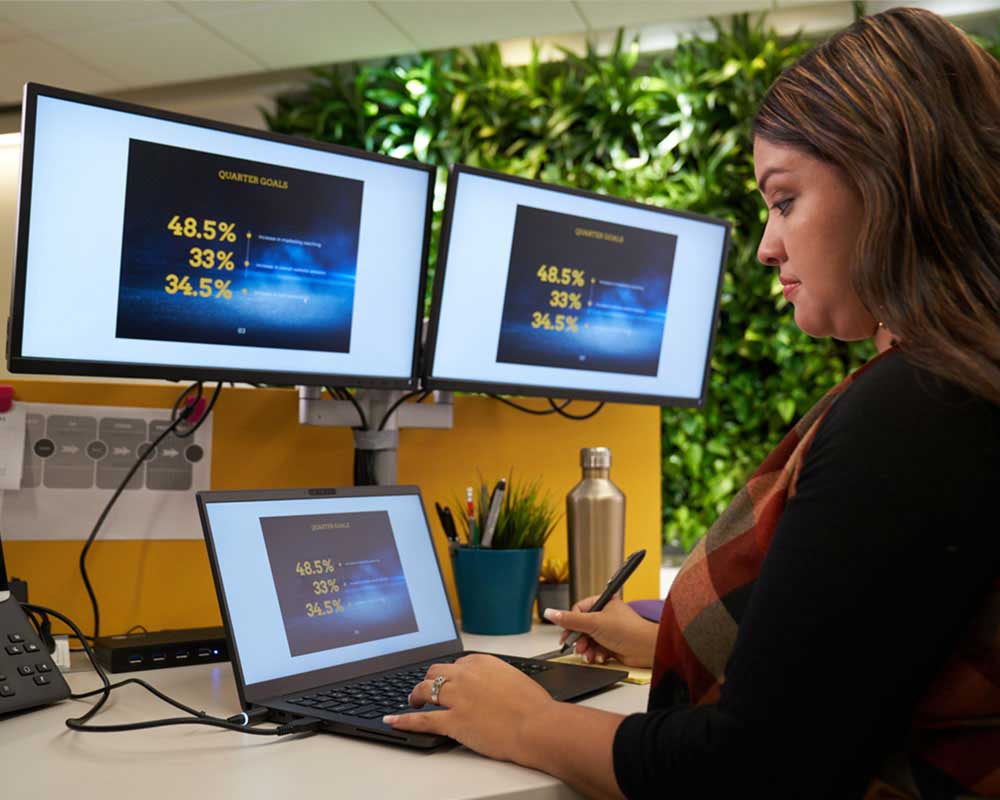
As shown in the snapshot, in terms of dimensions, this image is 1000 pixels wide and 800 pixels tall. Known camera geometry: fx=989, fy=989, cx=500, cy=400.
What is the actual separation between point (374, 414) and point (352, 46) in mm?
2671

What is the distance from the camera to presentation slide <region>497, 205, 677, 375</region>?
4.75 feet

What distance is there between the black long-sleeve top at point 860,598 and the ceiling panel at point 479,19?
2.98 meters

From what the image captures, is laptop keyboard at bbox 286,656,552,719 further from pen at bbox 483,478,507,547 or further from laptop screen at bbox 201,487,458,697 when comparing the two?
pen at bbox 483,478,507,547

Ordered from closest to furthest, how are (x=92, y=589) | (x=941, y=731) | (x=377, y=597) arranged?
(x=941, y=731) → (x=377, y=597) → (x=92, y=589)

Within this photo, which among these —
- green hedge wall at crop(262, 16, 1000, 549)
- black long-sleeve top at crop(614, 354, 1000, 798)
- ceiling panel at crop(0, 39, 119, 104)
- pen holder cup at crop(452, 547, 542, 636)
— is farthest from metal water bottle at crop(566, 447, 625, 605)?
ceiling panel at crop(0, 39, 119, 104)

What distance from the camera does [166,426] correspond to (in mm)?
1326

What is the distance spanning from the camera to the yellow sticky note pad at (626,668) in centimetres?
109

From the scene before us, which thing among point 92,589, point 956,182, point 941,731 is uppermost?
point 956,182

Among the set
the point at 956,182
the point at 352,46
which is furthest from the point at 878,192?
the point at 352,46

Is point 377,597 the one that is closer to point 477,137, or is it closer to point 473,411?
point 473,411

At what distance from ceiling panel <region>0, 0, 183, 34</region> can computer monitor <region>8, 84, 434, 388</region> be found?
2587 millimetres

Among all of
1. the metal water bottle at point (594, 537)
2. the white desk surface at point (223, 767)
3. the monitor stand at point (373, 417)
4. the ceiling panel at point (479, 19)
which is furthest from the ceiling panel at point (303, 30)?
the white desk surface at point (223, 767)

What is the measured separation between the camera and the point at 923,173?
2.42ft

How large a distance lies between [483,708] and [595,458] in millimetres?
693
